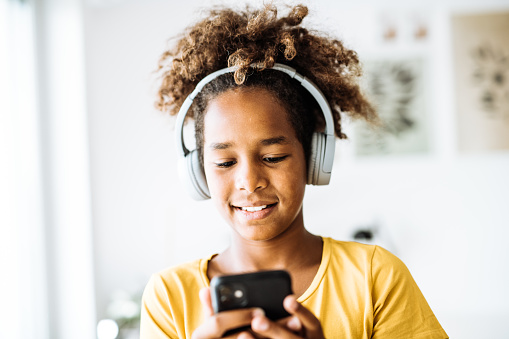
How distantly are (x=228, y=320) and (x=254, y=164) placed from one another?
332 millimetres

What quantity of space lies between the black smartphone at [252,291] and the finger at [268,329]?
0.03 metres

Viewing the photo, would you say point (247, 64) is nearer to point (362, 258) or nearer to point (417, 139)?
point (362, 258)

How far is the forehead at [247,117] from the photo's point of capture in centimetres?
93

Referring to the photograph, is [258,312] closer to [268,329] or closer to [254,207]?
[268,329]

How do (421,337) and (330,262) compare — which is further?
(330,262)

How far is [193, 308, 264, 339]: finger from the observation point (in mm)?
690

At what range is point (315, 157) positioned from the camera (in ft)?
3.38

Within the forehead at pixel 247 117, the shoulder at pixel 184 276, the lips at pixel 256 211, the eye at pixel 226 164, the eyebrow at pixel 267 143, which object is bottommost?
the shoulder at pixel 184 276

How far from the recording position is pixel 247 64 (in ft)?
3.15

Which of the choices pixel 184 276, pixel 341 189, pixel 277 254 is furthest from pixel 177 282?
pixel 341 189

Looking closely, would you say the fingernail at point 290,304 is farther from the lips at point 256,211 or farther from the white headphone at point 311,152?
the white headphone at point 311,152

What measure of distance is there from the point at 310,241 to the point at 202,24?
57 cm

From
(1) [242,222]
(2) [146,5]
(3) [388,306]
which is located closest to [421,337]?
(3) [388,306]

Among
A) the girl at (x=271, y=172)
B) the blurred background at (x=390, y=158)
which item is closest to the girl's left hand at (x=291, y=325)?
the girl at (x=271, y=172)
